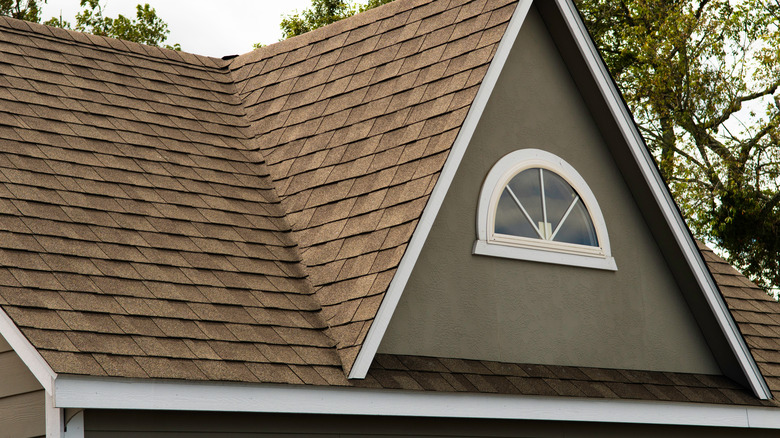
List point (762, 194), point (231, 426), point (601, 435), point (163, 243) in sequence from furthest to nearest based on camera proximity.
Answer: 1. point (762, 194)
2. point (601, 435)
3. point (163, 243)
4. point (231, 426)

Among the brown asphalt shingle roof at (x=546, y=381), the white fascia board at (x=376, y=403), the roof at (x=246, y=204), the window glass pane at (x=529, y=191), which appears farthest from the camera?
the window glass pane at (x=529, y=191)

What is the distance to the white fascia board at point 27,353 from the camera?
5590 millimetres

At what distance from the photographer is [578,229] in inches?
358

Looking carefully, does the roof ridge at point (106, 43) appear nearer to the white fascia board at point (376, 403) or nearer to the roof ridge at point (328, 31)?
the roof ridge at point (328, 31)

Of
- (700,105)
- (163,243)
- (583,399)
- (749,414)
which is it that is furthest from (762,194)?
(163,243)

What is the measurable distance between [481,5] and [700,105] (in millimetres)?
14051

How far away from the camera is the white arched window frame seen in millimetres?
8414

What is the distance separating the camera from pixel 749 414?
913cm

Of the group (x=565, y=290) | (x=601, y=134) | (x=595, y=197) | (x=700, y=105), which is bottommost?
(x=565, y=290)

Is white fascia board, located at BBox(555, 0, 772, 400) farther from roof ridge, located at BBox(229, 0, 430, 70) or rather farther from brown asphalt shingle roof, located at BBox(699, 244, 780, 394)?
roof ridge, located at BBox(229, 0, 430, 70)

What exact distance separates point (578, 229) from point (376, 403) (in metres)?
2.98

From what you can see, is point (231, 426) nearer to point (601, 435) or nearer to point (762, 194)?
point (601, 435)

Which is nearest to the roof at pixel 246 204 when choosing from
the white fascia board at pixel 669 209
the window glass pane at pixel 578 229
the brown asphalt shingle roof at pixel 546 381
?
the brown asphalt shingle roof at pixel 546 381

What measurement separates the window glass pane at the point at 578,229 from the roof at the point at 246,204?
118 cm
